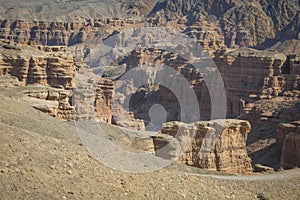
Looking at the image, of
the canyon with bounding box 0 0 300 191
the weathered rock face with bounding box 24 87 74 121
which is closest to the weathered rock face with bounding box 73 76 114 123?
the canyon with bounding box 0 0 300 191

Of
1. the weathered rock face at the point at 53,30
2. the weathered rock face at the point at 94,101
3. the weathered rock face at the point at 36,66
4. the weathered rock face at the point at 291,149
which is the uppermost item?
the weathered rock face at the point at 53,30

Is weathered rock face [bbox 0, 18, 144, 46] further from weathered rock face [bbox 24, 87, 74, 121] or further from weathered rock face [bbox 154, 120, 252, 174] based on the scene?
weathered rock face [bbox 154, 120, 252, 174]

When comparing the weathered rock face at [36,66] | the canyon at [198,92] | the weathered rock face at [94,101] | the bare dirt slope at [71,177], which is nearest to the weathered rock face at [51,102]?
the canyon at [198,92]

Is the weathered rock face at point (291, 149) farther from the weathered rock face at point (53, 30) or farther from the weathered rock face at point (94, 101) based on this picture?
the weathered rock face at point (53, 30)

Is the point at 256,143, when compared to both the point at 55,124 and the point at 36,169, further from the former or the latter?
the point at 36,169

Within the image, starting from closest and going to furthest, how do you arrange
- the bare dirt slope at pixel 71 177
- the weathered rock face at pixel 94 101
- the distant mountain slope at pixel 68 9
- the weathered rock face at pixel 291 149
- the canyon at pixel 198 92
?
the bare dirt slope at pixel 71 177 < the canyon at pixel 198 92 < the weathered rock face at pixel 291 149 < the weathered rock face at pixel 94 101 < the distant mountain slope at pixel 68 9

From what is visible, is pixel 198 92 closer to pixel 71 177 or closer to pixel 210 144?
pixel 210 144

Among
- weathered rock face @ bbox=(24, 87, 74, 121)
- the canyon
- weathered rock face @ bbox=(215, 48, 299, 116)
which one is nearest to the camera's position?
weathered rock face @ bbox=(24, 87, 74, 121)
